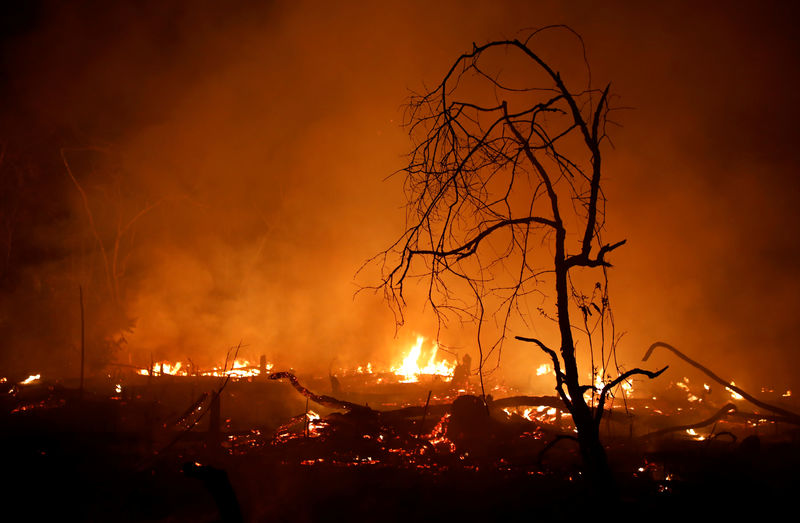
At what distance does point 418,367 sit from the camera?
16.8 m

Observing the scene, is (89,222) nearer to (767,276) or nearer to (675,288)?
(675,288)

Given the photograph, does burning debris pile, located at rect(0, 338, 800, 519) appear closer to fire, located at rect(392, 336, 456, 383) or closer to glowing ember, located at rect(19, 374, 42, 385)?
glowing ember, located at rect(19, 374, 42, 385)

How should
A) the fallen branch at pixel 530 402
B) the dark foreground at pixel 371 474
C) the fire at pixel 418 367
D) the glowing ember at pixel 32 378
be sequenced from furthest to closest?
the fire at pixel 418 367, the glowing ember at pixel 32 378, the fallen branch at pixel 530 402, the dark foreground at pixel 371 474

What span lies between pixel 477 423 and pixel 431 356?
11.6m

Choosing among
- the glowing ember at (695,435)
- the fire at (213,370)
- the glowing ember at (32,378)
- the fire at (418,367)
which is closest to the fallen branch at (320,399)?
the glowing ember at (695,435)

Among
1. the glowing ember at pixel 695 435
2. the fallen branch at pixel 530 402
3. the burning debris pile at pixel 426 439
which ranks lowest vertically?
the glowing ember at pixel 695 435

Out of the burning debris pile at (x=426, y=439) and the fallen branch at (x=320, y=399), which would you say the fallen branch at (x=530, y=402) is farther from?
the fallen branch at (x=320, y=399)

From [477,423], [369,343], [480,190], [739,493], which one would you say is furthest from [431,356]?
[480,190]

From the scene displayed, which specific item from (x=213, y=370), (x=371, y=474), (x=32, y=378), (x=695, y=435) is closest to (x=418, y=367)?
(x=213, y=370)

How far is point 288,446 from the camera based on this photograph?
6000mm

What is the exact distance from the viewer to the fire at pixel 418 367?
1391 cm

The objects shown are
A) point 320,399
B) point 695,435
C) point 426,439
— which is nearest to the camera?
point 426,439

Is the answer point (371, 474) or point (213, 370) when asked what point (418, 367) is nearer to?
point (213, 370)

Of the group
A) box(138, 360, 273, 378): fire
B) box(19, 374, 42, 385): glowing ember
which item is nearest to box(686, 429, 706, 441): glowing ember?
box(138, 360, 273, 378): fire
